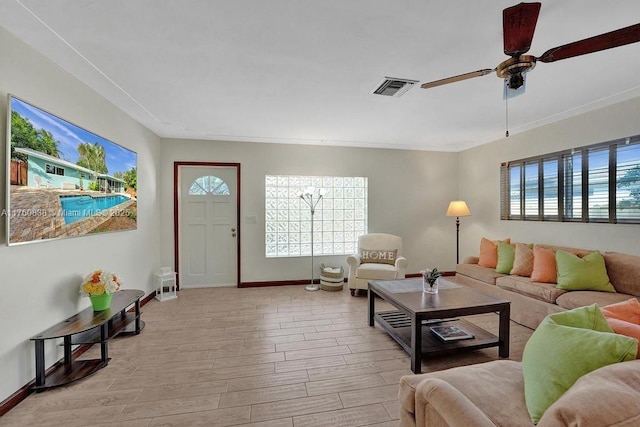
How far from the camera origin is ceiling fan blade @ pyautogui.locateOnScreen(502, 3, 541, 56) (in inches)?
58.2

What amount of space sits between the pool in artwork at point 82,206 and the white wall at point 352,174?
1.68 m

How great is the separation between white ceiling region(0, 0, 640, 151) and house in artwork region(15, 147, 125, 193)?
0.78m

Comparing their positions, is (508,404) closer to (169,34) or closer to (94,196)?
(169,34)

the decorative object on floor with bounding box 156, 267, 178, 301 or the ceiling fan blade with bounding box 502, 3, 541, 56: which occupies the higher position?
the ceiling fan blade with bounding box 502, 3, 541, 56

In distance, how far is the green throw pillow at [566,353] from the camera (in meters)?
1.06

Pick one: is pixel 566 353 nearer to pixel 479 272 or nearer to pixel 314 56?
pixel 314 56

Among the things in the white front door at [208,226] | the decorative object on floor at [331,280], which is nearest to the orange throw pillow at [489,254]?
the decorative object on floor at [331,280]

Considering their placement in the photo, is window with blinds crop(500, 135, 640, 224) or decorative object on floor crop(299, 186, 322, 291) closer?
window with blinds crop(500, 135, 640, 224)

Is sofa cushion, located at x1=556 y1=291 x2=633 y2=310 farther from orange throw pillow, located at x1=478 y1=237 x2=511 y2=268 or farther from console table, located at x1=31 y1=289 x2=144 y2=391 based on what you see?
console table, located at x1=31 y1=289 x2=144 y2=391

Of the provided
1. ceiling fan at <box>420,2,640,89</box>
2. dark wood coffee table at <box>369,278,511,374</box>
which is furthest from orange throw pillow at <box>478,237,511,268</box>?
ceiling fan at <box>420,2,640,89</box>

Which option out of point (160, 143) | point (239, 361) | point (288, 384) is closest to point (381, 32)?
point (288, 384)

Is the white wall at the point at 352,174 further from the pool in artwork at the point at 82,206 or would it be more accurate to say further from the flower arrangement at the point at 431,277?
the flower arrangement at the point at 431,277

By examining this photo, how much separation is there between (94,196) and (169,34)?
5.59ft

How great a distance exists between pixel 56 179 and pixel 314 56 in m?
2.18
